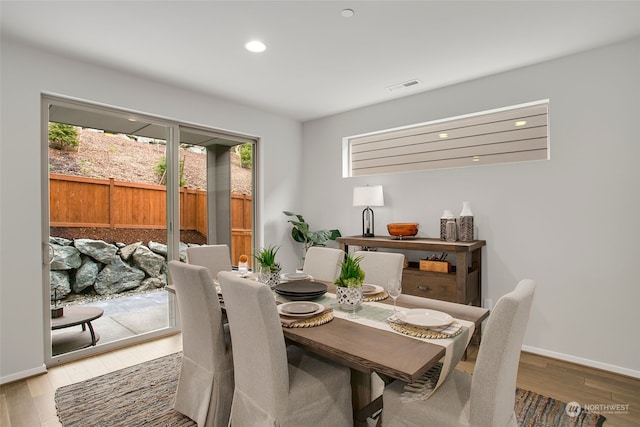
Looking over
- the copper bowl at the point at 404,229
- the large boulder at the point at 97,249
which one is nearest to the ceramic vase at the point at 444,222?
the copper bowl at the point at 404,229

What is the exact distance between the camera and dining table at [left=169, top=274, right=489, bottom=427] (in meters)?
1.29

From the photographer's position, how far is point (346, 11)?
227 cm

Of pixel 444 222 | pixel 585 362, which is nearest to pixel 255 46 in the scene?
pixel 444 222

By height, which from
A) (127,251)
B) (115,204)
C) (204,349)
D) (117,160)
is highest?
(117,160)

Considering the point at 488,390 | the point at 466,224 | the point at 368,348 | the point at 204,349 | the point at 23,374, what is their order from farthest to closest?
the point at 466,224
the point at 23,374
the point at 204,349
the point at 368,348
the point at 488,390

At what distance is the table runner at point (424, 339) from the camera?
4.75 feet

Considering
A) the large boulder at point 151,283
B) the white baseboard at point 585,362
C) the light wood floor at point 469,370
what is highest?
the large boulder at point 151,283

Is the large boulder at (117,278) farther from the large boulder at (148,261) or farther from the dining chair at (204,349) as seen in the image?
the dining chair at (204,349)

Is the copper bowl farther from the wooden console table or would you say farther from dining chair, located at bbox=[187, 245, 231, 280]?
dining chair, located at bbox=[187, 245, 231, 280]

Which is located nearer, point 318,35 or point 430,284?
point 318,35

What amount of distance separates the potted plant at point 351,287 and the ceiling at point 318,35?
1.64 m

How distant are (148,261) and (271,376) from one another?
2538mm

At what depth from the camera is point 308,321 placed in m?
1.72

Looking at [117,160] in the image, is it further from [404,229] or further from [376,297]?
[404,229]
